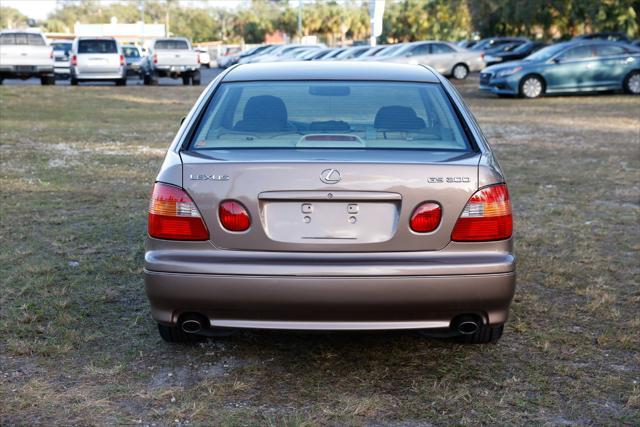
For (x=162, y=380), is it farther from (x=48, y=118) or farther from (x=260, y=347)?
(x=48, y=118)

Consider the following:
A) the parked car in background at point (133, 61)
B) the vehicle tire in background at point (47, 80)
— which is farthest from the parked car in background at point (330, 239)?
the parked car in background at point (133, 61)

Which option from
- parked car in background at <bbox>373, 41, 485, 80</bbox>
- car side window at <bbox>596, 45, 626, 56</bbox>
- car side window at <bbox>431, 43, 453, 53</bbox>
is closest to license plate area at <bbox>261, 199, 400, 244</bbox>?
car side window at <bbox>596, 45, 626, 56</bbox>

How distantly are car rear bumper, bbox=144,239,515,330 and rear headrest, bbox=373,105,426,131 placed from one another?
0.85 metres

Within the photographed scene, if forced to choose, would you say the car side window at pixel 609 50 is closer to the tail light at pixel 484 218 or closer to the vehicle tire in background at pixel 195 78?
the vehicle tire in background at pixel 195 78

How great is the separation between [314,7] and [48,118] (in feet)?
327

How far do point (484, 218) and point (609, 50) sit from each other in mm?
21398

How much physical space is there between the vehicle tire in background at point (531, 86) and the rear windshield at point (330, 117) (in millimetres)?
19540

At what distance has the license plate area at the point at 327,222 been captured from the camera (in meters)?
3.88

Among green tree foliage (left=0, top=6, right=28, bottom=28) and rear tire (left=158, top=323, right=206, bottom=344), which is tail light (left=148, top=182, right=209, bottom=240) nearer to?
rear tire (left=158, top=323, right=206, bottom=344)

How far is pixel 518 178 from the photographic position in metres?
10.3

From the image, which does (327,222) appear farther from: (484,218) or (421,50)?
(421,50)

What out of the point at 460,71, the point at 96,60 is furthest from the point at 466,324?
the point at 460,71

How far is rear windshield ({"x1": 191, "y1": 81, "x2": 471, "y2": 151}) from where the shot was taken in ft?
14.1

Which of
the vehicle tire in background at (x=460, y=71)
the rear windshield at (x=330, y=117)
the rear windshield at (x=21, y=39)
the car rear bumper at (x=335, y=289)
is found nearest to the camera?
the car rear bumper at (x=335, y=289)
